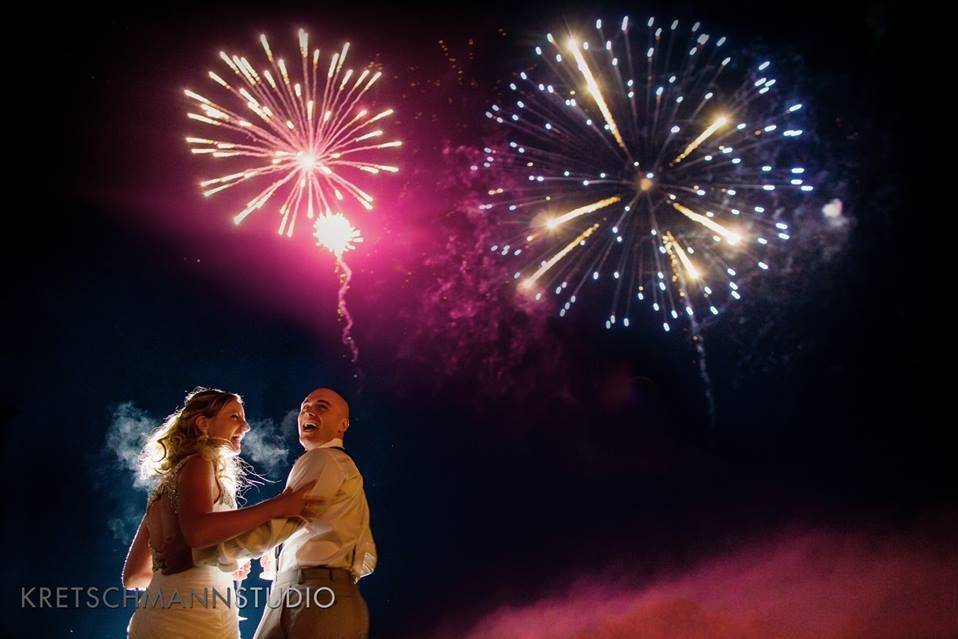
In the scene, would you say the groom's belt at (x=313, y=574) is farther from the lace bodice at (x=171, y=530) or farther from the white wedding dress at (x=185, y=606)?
the lace bodice at (x=171, y=530)

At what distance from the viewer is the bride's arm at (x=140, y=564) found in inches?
152

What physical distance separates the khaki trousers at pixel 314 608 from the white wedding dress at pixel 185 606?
23 cm

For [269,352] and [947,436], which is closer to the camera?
[269,352]

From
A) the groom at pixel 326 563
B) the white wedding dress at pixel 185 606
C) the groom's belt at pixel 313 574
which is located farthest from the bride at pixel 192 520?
the groom's belt at pixel 313 574

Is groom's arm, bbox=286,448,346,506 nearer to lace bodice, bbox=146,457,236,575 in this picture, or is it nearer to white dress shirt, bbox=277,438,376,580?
white dress shirt, bbox=277,438,376,580

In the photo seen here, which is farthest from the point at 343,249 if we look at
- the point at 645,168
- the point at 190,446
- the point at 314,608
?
the point at 314,608

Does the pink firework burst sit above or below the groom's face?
above

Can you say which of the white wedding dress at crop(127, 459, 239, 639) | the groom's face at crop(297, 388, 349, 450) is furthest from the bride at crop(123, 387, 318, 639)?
the groom's face at crop(297, 388, 349, 450)

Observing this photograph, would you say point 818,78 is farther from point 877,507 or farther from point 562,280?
point 877,507

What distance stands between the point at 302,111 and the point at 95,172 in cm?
297

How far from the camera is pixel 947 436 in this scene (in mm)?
10203

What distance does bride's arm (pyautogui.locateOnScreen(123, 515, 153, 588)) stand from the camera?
3.87 meters

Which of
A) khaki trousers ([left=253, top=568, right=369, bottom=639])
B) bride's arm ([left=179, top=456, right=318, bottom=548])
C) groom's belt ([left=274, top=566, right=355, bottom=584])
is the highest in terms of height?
bride's arm ([left=179, top=456, right=318, bottom=548])

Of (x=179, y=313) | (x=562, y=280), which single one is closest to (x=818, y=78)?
(x=562, y=280)
